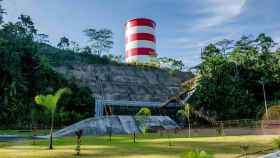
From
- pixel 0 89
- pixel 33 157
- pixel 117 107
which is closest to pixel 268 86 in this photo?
pixel 117 107

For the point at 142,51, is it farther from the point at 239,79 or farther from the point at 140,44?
the point at 239,79

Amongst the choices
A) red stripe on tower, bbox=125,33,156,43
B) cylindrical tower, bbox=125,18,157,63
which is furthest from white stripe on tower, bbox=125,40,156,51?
red stripe on tower, bbox=125,33,156,43

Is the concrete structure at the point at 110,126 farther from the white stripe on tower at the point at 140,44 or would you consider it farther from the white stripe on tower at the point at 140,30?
the white stripe on tower at the point at 140,30

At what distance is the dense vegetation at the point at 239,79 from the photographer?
4394cm

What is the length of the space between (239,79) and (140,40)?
17.7 meters

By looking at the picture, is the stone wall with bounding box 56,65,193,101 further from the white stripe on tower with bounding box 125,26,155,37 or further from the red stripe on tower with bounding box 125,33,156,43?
the white stripe on tower with bounding box 125,26,155,37

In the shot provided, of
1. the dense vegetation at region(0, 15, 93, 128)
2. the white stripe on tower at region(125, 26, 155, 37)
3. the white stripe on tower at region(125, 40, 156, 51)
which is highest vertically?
the white stripe on tower at region(125, 26, 155, 37)

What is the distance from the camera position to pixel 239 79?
157ft

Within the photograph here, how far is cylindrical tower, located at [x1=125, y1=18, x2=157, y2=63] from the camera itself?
57.9m

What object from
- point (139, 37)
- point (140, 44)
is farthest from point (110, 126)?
point (139, 37)

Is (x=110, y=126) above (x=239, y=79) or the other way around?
the other way around

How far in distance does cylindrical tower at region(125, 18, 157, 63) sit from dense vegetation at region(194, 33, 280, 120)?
397 inches

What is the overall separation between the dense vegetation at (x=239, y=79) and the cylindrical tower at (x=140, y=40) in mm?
10079

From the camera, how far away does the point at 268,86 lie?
47.5 metres
